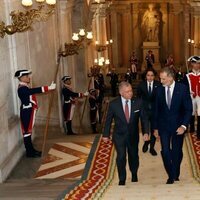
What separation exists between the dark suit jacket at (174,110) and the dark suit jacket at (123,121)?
23cm

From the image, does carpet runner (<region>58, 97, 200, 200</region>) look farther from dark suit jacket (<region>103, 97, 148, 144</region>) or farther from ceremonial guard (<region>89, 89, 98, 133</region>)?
ceremonial guard (<region>89, 89, 98, 133</region>)

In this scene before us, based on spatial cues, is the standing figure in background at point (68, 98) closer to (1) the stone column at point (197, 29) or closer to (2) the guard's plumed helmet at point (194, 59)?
(2) the guard's plumed helmet at point (194, 59)

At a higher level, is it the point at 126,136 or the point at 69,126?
the point at 126,136

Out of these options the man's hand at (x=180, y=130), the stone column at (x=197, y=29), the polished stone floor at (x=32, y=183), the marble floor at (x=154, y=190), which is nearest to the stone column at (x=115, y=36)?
the stone column at (x=197, y=29)

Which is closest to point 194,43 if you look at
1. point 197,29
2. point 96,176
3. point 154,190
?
point 197,29

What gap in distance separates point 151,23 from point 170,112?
83.1 ft

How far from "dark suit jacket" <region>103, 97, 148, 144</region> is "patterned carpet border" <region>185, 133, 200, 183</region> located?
1.69 m

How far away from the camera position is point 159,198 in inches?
219

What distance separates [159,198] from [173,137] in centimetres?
190

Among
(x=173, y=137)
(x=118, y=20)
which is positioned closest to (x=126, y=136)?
(x=173, y=137)

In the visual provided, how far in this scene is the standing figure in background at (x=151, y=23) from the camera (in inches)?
1256

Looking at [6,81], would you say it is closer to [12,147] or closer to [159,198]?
[12,147]

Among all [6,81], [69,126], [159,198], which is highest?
[6,81]

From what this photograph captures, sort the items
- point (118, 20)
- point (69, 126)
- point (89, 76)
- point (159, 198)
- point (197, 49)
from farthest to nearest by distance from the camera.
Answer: point (118, 20)
point (197, 49)
point (89, 76)
point (69, 126)
point (159, 198)
